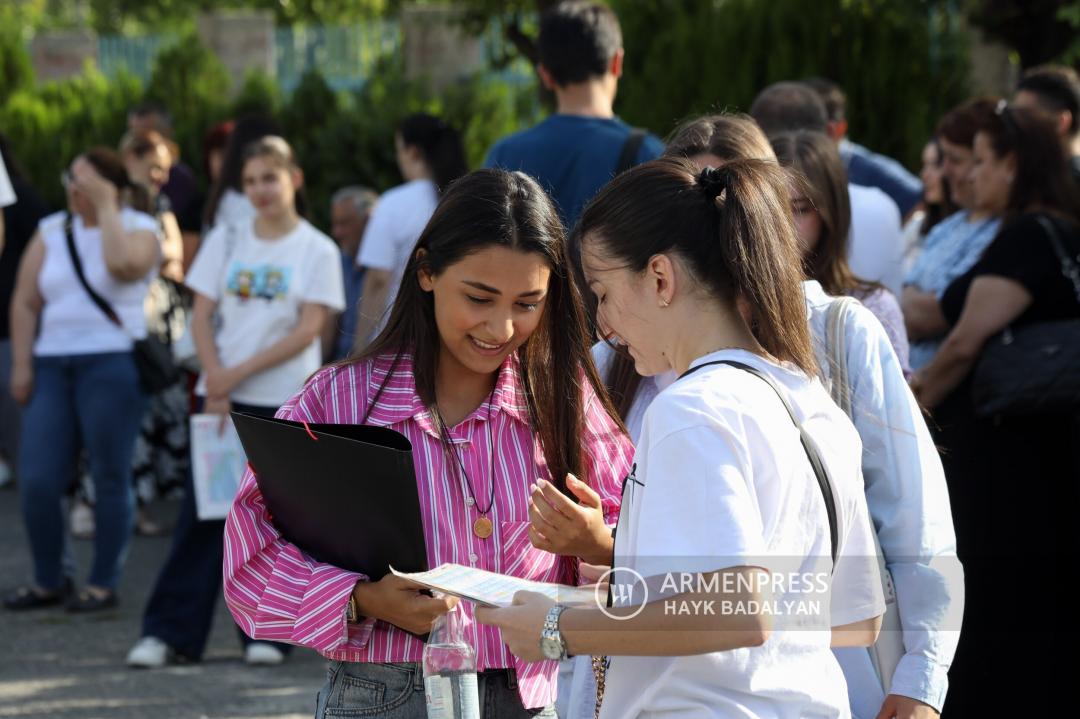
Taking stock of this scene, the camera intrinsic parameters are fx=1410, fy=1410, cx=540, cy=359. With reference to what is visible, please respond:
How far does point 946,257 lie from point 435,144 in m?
2.87

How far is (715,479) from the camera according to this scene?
6.37 feet

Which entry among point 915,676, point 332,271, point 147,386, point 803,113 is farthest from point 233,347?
point 915,676

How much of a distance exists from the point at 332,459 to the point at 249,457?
0.26m

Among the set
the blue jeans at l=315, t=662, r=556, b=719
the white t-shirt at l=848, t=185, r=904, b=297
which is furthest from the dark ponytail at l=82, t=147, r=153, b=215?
the blue jeans at l=315, t=662, r=556, b=719

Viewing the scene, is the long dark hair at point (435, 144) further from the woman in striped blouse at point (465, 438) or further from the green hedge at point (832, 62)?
the woman in striped blouse at point (465, 438)

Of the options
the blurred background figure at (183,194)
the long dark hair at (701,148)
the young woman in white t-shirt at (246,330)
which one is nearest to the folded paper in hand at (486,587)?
the long dark hair at (701,148)

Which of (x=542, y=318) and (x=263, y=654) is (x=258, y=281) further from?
(x=542, y=318)

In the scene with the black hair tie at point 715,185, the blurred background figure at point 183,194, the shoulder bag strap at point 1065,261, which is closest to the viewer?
the black hair tie at point 715,185

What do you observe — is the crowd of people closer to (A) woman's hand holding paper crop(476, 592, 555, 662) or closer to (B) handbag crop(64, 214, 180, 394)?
(A) woman's hand holding paper crop(476, 592, 555, 662)

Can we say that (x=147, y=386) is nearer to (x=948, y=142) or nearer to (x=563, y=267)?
(x=948, y=142)

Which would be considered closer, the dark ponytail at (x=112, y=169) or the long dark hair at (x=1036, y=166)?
the long dark hair at (x=1036, y=166)

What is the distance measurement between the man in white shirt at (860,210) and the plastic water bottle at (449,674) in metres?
2.64

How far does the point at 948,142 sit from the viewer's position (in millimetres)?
5422

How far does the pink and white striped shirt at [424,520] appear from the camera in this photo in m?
2.55
